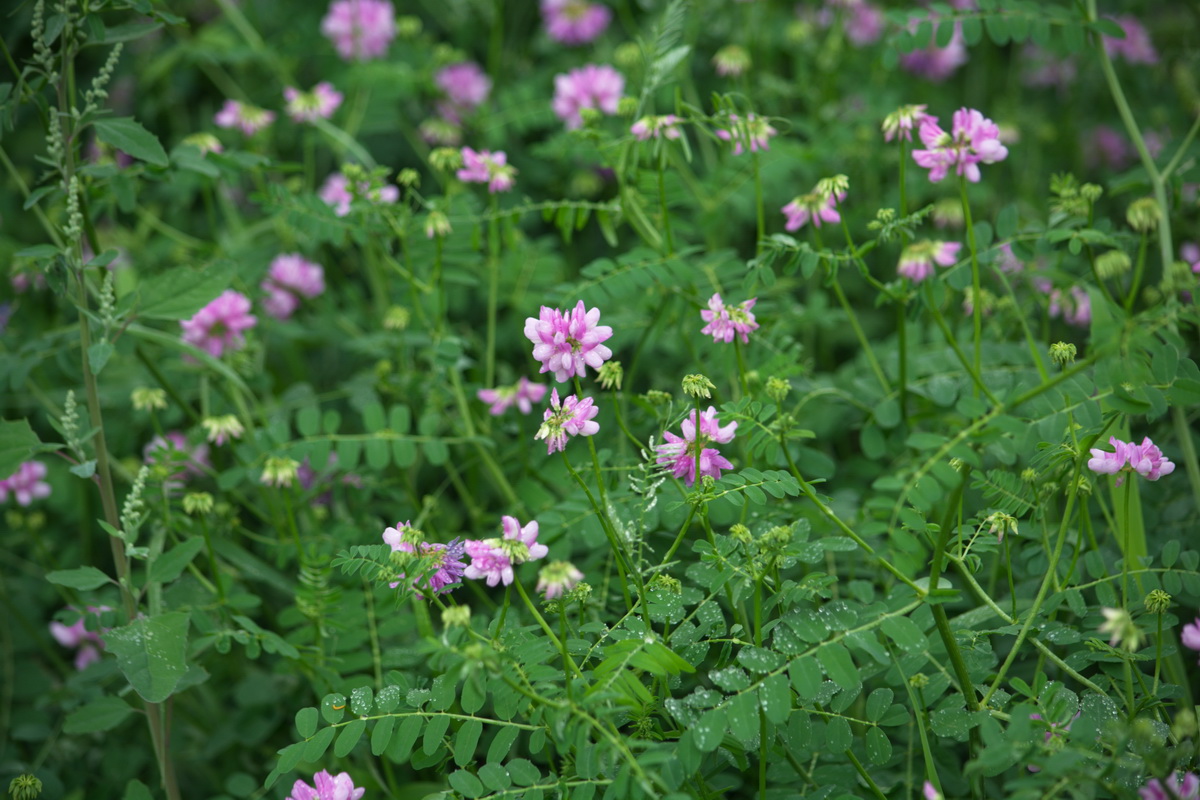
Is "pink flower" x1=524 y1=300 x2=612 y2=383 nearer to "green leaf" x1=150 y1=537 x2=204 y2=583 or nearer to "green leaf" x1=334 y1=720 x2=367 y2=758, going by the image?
"green leaf" x1=334 y1=720 x2=367 y2=758

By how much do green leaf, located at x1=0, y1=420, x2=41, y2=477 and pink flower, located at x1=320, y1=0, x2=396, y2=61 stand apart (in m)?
1.76

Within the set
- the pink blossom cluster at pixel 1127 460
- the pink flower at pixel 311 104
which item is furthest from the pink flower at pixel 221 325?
the pink blossom cluster at pixel 1127 460

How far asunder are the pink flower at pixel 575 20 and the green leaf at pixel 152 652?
2.22 metres

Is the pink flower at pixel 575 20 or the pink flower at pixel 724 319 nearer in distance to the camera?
the pink flower at pixel 724 319

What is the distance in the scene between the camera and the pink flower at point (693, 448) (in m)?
1.44

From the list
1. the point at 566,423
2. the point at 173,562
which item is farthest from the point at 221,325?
the point at 566,423

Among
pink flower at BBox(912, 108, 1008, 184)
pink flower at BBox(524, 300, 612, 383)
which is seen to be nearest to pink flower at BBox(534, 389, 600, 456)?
pink flower at BBox(524, 300, 612, 383)

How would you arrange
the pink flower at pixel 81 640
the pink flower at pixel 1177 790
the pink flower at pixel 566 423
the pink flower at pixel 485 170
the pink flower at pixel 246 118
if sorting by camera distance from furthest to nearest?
the pink flower at pixel 246 118, the pink flower at pixel 81 640, the pink flower at pixel 485 170, the pink flower at pixel 566 423, the pink flower at pixel 1177 790

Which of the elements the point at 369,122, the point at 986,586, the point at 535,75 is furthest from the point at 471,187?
the point at 986,586

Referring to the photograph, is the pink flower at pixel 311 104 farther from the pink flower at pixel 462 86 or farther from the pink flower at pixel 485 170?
the pink flower at pixel 485 170

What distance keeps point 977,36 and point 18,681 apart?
2575 millimetres

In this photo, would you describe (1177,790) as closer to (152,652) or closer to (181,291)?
(152,652)

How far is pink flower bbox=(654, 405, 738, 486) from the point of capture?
1.44m

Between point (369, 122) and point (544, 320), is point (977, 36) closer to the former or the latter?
point (544, 320)
